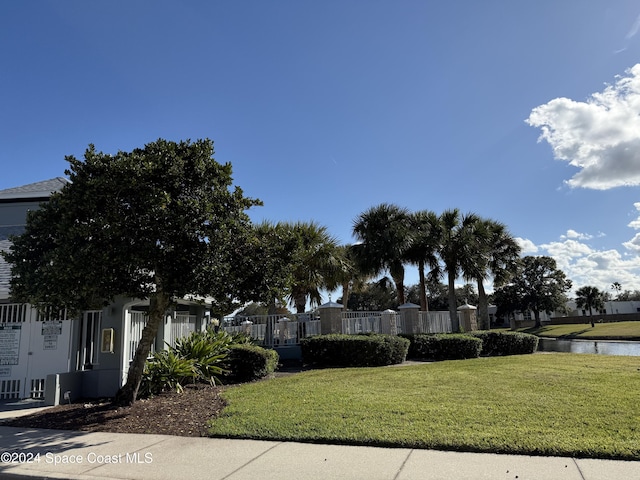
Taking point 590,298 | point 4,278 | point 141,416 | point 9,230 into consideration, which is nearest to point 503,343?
point 141,416

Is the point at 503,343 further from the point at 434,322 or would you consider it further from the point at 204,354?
the point at 204,354

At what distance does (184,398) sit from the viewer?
9461mm

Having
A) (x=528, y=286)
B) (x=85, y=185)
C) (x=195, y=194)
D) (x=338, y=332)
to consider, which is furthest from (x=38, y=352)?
(x=528, y=286)

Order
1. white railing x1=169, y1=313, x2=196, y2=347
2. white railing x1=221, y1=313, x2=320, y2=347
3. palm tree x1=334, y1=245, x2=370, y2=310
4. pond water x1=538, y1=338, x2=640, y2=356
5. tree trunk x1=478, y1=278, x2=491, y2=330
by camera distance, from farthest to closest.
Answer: tree trunk x1=478, y1=278, x2=491, y2=330, palm tree x1=334, y1=245, x2=370, y2=310, pond water x1=538, y1=338, x2=640, y2=356, white railing x1=221, y1=313, x2=320, y2=347, white railing x1=169, y1=313, x2=196, y2=347

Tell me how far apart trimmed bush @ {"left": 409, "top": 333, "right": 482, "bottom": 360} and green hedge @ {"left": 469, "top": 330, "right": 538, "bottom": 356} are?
134 cm

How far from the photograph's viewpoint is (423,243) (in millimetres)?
23422

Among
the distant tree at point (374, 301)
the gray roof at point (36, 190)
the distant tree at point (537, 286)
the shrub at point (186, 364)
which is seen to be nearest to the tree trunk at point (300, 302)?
the shrub at point (186, 364)

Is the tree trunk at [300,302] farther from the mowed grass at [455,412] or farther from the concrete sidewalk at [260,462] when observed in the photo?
the concrete sidewalk at [260,462]

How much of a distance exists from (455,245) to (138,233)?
18430 mm

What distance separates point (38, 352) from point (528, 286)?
219ft

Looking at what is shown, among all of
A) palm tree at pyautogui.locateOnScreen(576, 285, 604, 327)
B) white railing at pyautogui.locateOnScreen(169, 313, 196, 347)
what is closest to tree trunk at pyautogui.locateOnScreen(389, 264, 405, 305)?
white railing at pyautogui.locateOnScreen(169, 313, 196, 347)

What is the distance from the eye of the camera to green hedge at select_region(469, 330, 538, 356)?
61.1 feet

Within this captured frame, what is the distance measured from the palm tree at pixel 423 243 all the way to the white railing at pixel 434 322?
1.00 meters

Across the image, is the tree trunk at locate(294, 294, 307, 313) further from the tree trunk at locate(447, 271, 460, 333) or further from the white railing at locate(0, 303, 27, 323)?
the white railing at locate(0, 303, 27, 323)
